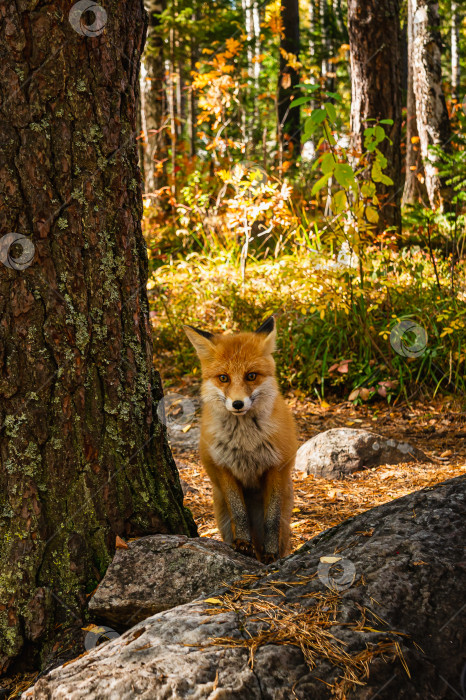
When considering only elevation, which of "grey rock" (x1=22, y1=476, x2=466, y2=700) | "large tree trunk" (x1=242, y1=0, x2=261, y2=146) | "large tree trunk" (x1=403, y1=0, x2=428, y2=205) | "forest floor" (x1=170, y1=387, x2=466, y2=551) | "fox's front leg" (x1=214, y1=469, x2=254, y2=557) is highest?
"large tree trunk" (x1=242, y1=0, x2=261, y2=146)

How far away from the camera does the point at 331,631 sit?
1.96m

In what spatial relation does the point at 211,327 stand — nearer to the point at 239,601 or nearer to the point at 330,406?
the point at 330,406

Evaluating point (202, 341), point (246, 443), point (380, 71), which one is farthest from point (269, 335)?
point (380, 71)

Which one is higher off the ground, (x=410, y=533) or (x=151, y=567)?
(x=410, y=533)

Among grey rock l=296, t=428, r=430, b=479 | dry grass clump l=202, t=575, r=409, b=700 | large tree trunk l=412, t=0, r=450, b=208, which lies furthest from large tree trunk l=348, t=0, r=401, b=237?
dry grass clump l=202, t=575, r=409, b=700

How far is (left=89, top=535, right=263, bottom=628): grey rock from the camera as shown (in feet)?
8.43

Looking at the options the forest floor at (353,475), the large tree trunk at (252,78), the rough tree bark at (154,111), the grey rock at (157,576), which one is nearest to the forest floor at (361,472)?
the forest floor at (353,475)

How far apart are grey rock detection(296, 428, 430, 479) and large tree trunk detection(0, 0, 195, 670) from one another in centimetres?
265

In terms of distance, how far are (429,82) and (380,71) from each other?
3.28 metres

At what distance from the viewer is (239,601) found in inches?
88.9

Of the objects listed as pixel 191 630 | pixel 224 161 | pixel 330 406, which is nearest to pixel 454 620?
pixel 191 630

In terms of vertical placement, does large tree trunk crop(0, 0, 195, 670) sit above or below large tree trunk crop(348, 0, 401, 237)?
below

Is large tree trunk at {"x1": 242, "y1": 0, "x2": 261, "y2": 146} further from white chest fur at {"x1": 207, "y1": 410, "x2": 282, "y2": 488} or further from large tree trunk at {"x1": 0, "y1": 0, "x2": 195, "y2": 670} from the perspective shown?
large tree trunk at {"x1": 0, "y1": 0, "x2": 195, "y2": 670}

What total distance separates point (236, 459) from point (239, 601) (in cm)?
131
